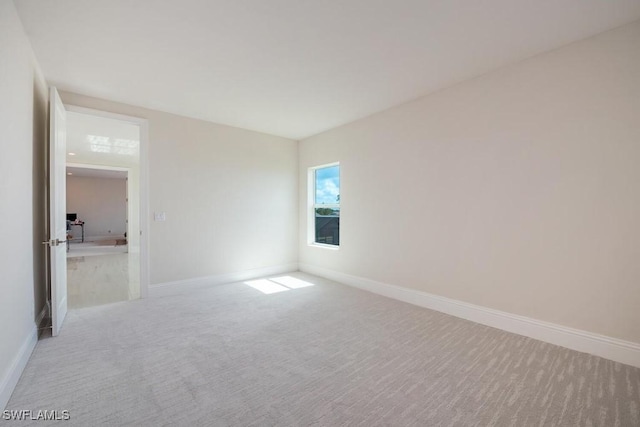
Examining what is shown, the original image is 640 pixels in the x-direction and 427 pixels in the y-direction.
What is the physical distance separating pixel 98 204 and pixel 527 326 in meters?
14.6

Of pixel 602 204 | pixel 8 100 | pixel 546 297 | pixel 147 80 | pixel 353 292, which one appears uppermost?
pixel 147 80

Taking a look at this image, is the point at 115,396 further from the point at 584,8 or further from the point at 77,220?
the point at 77,220

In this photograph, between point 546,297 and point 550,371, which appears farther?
point 546,297

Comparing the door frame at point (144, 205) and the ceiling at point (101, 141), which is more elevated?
the ceiling at point (101, 141)

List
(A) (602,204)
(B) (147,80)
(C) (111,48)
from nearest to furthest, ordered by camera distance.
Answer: (A) (602,204) → (C) (111,48) → (B) (147,80)

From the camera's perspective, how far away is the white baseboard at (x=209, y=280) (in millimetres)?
3941

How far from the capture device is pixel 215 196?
4.50 metres

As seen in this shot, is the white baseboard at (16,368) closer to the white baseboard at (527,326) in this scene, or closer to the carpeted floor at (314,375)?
the carpeted floor at (314,375)

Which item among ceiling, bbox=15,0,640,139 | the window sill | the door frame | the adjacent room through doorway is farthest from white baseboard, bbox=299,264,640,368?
the adjacent room through doorway

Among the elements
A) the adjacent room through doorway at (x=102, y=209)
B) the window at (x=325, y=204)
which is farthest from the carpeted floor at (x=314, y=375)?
the window at (x=325, y=204)

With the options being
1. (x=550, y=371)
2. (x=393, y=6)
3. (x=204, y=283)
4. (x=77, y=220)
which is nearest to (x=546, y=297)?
(x=550, y=371)

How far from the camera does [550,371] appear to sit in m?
2.07

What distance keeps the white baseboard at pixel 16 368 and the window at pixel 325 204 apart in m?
3.77

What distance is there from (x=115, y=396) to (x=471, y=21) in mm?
3619
